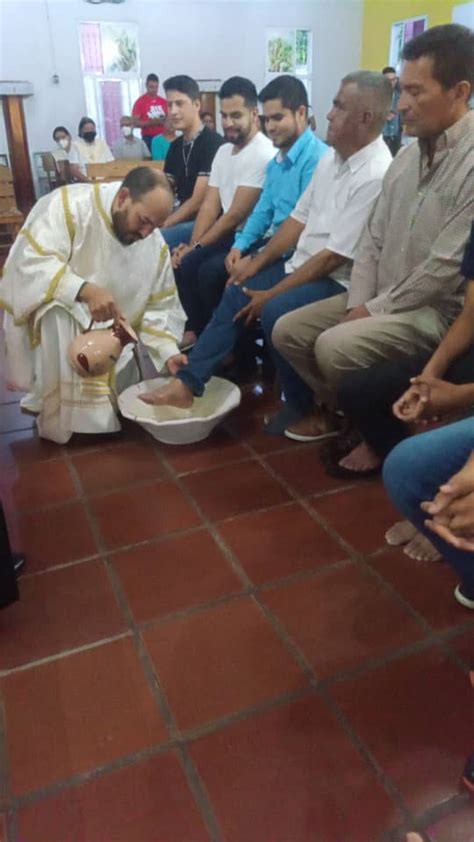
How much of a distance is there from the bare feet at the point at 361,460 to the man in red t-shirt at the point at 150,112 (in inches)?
276

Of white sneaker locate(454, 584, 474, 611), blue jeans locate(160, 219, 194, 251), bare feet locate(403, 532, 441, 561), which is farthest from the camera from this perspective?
blue jeans locate(160, 219, 194, 251)

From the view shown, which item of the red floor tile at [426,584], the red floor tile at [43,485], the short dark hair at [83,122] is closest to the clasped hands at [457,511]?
the red floor tile at [426,584]

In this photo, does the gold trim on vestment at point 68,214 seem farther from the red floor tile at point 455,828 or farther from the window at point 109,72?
the window at point 109,72

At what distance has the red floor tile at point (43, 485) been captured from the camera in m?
2.06

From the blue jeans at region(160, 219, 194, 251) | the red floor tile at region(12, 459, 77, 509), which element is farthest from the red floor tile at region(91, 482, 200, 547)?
the blue jeans at region(160, 219, 194, 251)

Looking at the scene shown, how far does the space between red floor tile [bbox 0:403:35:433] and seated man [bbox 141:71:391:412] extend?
1.95ft

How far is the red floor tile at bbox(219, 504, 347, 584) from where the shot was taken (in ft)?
5.64

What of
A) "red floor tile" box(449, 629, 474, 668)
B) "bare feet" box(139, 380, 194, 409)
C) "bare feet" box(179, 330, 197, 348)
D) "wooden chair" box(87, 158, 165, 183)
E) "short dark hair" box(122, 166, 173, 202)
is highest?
"short dark hair" box(122, 166, 173, 202)

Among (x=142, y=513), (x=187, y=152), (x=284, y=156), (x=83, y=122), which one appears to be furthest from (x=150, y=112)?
(x=142, y=513)

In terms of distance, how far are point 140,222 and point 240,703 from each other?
158cm

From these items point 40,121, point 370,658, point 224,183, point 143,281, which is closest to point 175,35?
point 40,121

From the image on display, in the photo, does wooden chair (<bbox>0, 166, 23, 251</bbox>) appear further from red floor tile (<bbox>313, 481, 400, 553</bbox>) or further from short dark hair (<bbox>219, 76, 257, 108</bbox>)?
red floor tile (<bbox>313, 481, 400, 553</bbox>)

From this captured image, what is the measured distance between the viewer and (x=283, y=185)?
105 inches

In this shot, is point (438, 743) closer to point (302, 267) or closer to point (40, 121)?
point (302, 267)
